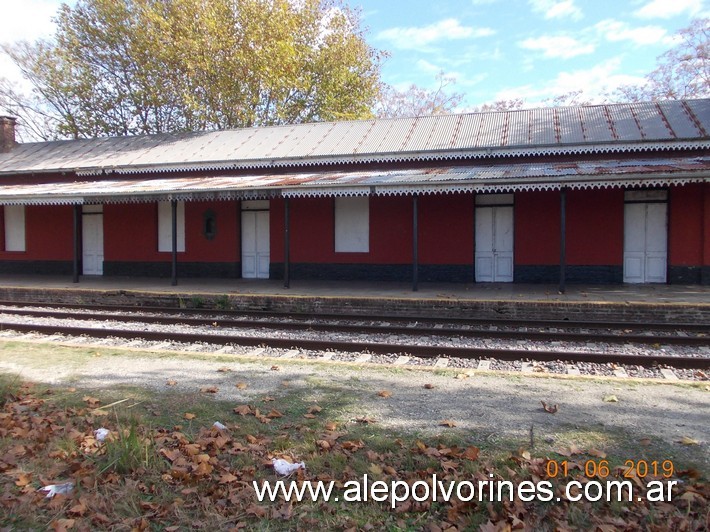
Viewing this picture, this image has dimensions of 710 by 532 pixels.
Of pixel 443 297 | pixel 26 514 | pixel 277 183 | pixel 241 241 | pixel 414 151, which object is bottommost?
pixel 26 514

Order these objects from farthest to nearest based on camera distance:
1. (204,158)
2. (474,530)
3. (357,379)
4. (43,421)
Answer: (204,158), (357,379), (43,421), (474,530)

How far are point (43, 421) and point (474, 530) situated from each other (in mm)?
3617

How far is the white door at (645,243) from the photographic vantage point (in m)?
13.6

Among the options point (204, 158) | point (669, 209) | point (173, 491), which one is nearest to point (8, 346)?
point (173, 491)

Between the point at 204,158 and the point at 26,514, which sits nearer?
the point at 26,514

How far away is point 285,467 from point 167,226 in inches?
587

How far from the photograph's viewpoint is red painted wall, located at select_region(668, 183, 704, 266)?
43.3ft

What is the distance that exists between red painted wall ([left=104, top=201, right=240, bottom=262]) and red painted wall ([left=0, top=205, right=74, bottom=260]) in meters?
1.53

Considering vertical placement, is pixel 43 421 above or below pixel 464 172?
below

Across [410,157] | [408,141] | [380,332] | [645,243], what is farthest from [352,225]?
[645,243]

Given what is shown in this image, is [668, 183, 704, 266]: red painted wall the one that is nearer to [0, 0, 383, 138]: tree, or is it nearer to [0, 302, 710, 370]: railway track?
[0, 302, 710, 370]: railway track

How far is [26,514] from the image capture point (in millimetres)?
3145

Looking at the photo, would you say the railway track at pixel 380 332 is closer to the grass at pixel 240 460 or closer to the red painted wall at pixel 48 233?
the grass at pixel 240 460

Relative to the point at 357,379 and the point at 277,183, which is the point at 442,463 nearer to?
the point at 357,379
